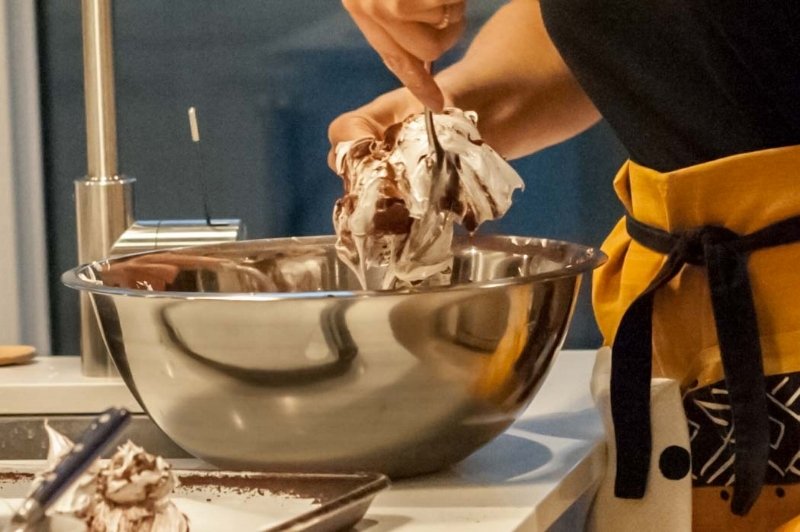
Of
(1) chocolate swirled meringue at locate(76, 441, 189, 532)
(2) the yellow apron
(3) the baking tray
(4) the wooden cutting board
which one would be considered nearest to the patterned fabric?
(2) the yellow apron

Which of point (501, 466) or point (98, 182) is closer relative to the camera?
point (501, 466)

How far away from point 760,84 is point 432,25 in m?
0.19

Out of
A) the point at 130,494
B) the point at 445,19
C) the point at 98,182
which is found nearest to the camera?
the point at 130,494

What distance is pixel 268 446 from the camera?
609 millimetres

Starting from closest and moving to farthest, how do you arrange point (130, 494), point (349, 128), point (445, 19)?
point (130, 494)
point (445, 19)
point (349, 128)

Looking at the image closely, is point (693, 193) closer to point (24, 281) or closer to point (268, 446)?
point (268, 446)

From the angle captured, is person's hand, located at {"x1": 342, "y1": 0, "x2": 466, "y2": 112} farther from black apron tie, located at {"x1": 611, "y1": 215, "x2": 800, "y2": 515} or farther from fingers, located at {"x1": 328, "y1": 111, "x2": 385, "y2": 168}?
fingers, located at {"x1": 328, "y1": 111, "x2": 385, "y2": 168}

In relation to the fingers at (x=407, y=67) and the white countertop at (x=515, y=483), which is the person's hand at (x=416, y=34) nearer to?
the fingers at (x=407, y=67)

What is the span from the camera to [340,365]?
0.58 metres

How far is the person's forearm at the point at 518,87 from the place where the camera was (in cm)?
98

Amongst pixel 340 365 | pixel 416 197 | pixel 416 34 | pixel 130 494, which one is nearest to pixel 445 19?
pixel 416 34

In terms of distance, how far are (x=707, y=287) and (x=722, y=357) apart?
0.15 feet

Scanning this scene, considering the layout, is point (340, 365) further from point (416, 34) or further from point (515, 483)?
point (416, 34)

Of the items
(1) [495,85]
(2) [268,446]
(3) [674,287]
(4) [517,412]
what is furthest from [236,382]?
(1) [495,85]
